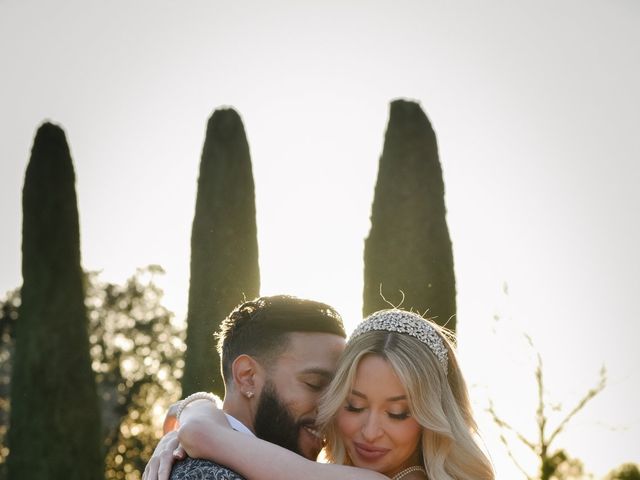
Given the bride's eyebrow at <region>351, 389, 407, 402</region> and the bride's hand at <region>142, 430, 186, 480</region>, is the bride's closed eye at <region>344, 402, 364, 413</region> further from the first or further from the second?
the bride's hand at <region>142, 430, 186, 480</region>

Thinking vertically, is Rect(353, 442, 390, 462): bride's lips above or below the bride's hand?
below

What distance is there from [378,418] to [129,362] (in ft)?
78.9

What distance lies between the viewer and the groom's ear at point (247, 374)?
442 centimetres

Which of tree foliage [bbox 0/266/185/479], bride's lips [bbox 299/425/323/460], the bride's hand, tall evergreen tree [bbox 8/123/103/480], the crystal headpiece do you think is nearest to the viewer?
the bride's hand

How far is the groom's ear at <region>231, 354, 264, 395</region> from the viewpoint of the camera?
4.42 metres

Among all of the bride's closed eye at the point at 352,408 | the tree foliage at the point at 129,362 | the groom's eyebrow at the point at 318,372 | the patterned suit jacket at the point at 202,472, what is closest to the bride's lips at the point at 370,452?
the bride's closed eye at the point at 352,408

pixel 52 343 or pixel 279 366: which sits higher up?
pixel 279 366

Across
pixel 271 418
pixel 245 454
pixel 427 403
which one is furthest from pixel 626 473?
pixel 245 454

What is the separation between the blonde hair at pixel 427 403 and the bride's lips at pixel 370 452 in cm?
23

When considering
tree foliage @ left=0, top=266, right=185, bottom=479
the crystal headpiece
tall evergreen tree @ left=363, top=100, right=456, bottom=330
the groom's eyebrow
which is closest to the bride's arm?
the groom's eyebrow

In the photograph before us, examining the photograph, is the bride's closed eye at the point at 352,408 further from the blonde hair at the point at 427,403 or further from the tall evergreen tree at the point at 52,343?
the tall evergreen tree at the point at 52,343

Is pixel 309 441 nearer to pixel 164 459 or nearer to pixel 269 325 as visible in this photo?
pixel 269 325

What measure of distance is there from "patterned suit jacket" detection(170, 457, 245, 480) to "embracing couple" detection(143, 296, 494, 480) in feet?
1.36

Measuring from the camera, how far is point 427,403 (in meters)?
4.53
